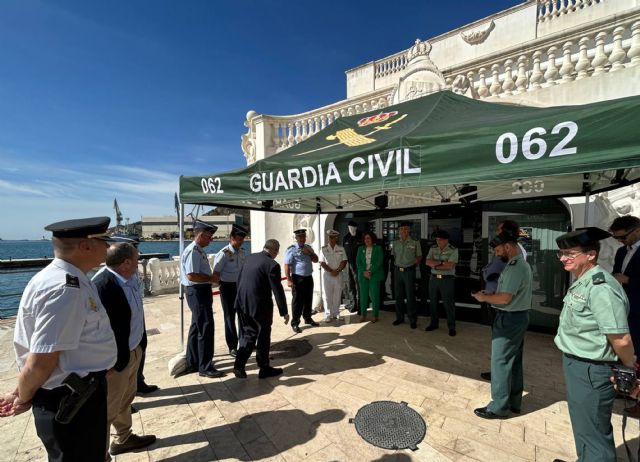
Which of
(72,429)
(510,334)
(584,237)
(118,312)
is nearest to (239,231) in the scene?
(118,312)

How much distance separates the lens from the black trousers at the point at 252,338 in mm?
3539

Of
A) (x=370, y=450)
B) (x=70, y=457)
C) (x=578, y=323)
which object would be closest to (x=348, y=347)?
(x=370, y=450)

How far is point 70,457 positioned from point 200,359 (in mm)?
2180

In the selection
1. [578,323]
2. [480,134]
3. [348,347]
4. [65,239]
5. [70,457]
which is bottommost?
[348,347]

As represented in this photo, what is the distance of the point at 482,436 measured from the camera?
2.47 metres

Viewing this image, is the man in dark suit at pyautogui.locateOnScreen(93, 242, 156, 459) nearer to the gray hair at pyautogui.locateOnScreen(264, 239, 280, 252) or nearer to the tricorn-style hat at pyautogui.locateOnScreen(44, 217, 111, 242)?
the tricorn-style hat at pyautogui.locateOnScreen(44, 217, 111, 242)

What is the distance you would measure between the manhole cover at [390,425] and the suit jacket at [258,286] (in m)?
1.56

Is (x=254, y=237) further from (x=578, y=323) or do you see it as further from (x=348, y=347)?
(x=578, y=323)

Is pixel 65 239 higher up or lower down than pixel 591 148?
lower down

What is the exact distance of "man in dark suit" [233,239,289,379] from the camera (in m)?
3.48

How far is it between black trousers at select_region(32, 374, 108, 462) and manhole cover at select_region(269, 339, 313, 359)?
2792 mm

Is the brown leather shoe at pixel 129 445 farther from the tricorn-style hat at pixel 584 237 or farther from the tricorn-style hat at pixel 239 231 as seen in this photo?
the tricorn-style hat at pixel 584 237

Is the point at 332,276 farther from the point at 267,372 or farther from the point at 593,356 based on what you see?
the point at 593,356

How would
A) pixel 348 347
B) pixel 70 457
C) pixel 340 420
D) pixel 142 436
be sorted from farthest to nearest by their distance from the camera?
pixel 348 347
pixel 340 420
pixel 142 436
pixel 70 457
